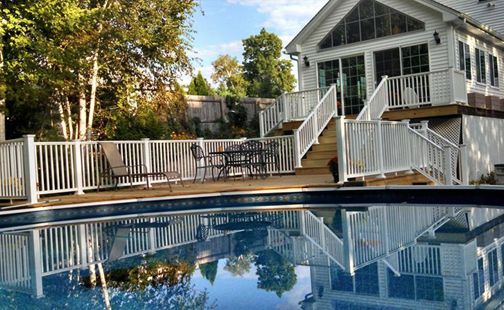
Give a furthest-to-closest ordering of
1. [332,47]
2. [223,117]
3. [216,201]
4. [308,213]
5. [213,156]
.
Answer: [223,117] → [332,47] → [213,156] → [216,201] → [308,213]

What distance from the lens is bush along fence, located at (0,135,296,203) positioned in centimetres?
824

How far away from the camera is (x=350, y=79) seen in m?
14.7

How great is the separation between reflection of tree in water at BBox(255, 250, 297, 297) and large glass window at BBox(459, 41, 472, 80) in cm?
1072

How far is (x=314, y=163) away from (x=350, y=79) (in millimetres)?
4226

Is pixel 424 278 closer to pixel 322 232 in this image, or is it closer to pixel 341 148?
pixel 322 232

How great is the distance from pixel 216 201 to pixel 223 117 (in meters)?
9.07

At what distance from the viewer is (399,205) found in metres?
7.90

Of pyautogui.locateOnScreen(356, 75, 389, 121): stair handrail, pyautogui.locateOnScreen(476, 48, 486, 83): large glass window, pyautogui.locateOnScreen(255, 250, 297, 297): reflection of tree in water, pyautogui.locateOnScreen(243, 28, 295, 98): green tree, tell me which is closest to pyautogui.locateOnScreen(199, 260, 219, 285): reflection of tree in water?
pyautogui.locateOnScreen(255, 250, 297, 297): reflection of tree in water

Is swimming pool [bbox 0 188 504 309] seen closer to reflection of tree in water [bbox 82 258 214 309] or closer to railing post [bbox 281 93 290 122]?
reflection of tree in water [bbox 82 258 214 309]

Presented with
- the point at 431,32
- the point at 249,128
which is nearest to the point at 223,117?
the point at 249,128

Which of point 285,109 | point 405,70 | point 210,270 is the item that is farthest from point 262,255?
point 405,70

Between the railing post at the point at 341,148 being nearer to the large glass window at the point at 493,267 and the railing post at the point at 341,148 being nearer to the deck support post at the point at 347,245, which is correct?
the deck support post at the point at 347,245

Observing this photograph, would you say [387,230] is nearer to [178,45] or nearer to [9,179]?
[9,179]

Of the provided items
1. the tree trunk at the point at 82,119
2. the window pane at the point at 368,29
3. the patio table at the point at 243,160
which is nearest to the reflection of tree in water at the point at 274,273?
the patio table at the point at 243,160
